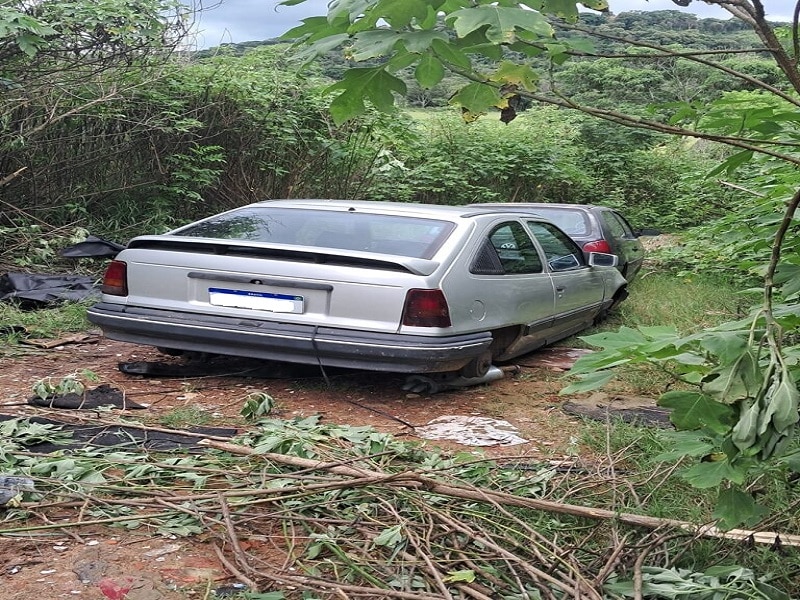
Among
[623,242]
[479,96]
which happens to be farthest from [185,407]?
[623,242]

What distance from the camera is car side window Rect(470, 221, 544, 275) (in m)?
5.61

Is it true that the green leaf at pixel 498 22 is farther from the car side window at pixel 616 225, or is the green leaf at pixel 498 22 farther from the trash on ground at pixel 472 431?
the car side window at pixel 616 225

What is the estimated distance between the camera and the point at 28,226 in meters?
9.05

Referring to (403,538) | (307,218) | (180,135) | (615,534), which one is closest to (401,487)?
(403,538)

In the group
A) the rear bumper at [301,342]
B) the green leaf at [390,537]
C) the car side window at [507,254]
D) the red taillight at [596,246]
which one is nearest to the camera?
the green leaf at [390,537]

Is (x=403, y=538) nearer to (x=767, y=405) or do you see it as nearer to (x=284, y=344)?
(x=767, y=405)

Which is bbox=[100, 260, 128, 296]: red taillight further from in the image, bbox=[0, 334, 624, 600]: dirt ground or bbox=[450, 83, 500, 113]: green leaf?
bbox=[450, 83, 500, 113]: green leaf

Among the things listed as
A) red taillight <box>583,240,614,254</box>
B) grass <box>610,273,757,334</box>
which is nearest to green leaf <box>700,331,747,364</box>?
grass <box>610,273,757,334</box>

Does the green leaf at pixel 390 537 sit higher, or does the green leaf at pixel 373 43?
the green leaf at pixel 373 43

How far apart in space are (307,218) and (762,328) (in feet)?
13.9

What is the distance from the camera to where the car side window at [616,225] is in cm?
1056

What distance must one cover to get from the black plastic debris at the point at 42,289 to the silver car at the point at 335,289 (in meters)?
2.55

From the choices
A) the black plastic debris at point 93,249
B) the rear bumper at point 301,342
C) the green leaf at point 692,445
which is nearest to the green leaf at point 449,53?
the green leaf at point 692,445

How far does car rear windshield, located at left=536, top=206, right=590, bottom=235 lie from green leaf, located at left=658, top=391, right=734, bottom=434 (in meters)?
7.95
